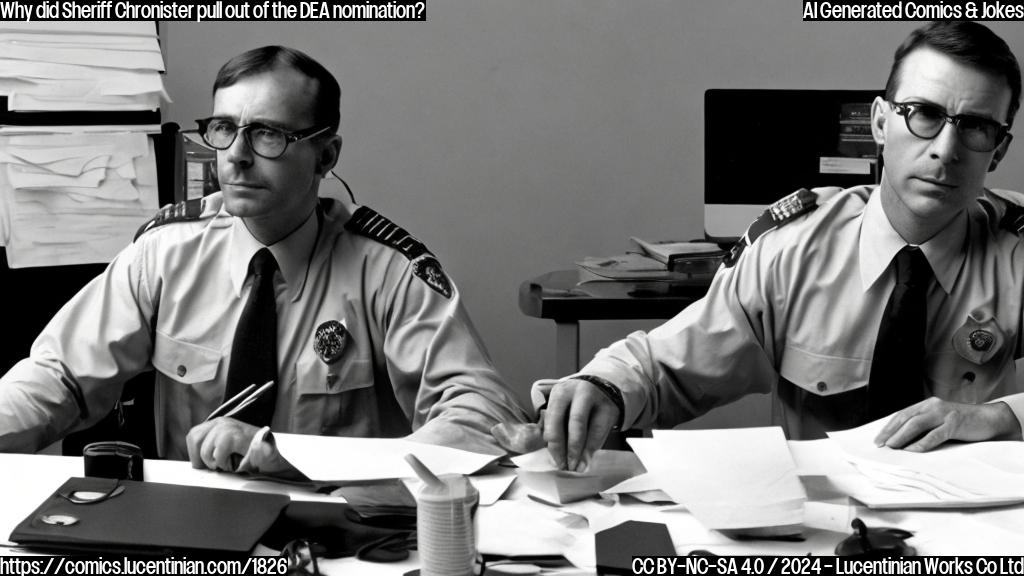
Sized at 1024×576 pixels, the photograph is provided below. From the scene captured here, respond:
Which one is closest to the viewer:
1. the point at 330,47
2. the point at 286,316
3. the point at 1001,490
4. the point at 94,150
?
the point at 1001,490

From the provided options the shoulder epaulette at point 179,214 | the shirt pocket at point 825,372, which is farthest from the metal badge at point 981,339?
the shoulder epaulette at point 179,214

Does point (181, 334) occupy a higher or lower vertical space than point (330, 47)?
lower

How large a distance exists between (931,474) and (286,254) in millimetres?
1109

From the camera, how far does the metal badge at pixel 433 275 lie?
1964mm

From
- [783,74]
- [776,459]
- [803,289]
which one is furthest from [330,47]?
[776,459]

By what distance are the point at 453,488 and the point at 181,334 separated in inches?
39.3

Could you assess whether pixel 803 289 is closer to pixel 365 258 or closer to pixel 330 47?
pixel 365 258

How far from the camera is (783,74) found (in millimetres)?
3627

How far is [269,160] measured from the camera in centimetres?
192

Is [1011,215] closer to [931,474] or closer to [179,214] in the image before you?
[931,474]

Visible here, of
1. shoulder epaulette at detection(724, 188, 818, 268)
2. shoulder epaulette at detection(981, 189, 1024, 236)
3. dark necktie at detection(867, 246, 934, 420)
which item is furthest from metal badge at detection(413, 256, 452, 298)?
shoulder epaulette at detection(981, 189, 1024, 236)

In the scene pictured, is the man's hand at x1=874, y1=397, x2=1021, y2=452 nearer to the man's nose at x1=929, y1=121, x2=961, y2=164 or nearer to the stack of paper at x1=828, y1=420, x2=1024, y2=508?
the stack of paper at x1=828, y1=420, x2=1024, y2=508
